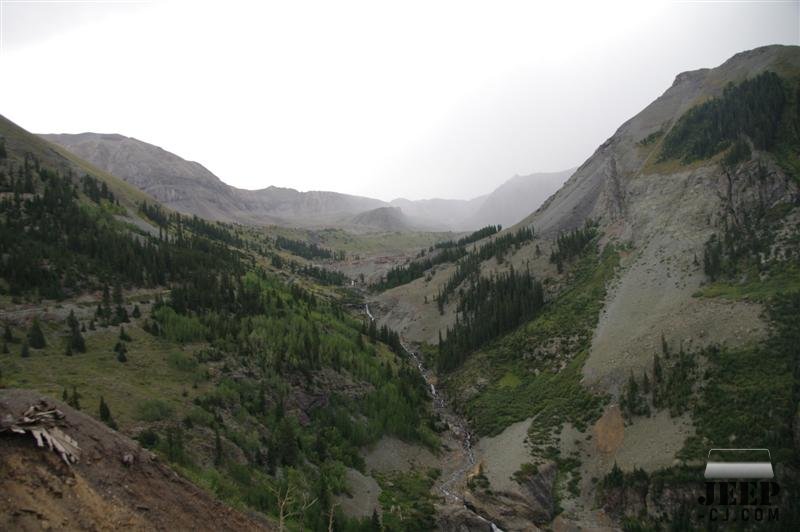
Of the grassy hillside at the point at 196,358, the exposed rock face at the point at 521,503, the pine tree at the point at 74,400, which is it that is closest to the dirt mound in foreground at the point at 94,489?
the grassy hillside at the point at 196,358

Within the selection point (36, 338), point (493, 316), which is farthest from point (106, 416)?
point (493, 316)

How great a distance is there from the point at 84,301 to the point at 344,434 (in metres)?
35.4

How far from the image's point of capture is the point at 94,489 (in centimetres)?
1772

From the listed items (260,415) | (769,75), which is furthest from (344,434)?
(769,75)

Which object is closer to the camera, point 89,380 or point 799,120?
point 89,380

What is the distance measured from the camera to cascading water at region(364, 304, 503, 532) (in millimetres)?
44772

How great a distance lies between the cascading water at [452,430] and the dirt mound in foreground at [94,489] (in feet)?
85.5

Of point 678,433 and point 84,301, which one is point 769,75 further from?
point 84,301

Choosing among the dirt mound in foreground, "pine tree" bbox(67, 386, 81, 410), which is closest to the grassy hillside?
"pine tree" bbox(67, 386, 81, 410)

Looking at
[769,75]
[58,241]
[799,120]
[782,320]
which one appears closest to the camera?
[782,320]

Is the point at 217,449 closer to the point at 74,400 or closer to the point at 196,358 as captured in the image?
the point at 74,400

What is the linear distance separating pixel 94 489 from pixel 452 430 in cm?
4929

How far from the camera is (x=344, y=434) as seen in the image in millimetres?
50062

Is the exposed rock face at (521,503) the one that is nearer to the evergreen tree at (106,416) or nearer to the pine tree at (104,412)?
the evergreen tree at (106,416)
